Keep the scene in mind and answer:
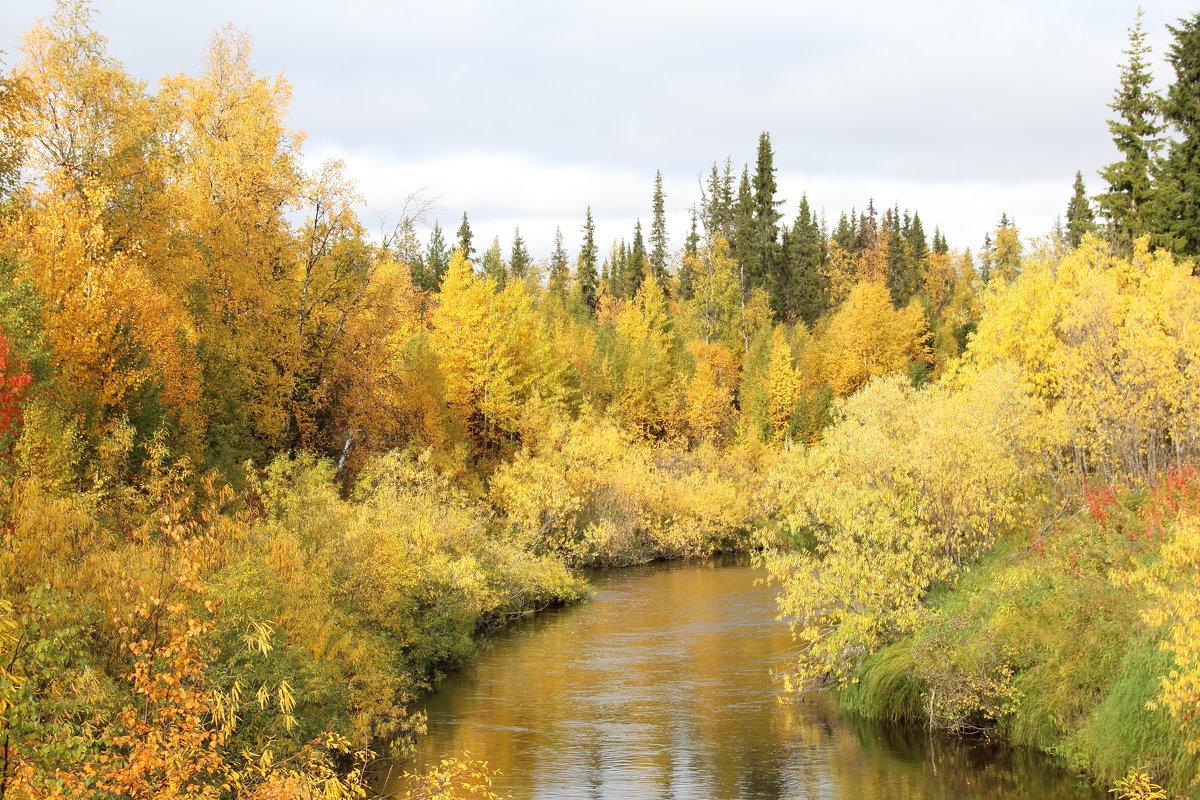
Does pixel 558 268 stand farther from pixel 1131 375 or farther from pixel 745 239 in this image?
pixel 1131 375

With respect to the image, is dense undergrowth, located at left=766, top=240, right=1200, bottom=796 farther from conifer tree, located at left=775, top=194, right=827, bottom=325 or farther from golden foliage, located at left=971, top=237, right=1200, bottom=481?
conifer tree, located at left=775, top=194, right=827, bottom=325

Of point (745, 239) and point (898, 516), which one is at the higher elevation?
point (745, 239)

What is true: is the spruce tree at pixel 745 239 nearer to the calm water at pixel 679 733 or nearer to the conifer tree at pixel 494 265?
the conifer tree at pixel 494 265

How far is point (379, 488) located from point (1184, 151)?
4407 cm

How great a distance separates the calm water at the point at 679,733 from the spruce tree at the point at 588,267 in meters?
89.7

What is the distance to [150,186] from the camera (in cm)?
3456

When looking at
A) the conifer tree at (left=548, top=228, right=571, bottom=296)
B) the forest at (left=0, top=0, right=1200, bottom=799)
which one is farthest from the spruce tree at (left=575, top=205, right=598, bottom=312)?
the forest at (left=0, top=0, right=1200, bottom=799)

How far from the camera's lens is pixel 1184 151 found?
51688mm

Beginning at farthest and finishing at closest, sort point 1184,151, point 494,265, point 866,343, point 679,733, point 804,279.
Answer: point 804,279, point 494,265, point 866,343, point 1184,151, point 679,733

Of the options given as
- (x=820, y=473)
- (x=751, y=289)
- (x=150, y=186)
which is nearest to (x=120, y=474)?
(x=150, y=186)

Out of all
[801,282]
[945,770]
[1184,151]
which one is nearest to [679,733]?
[945,770]

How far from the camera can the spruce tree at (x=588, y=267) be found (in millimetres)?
125081

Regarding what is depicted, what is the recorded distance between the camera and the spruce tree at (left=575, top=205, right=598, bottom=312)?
4924 inches

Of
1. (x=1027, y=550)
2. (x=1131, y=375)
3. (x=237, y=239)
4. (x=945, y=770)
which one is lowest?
(x=945, y=770)
